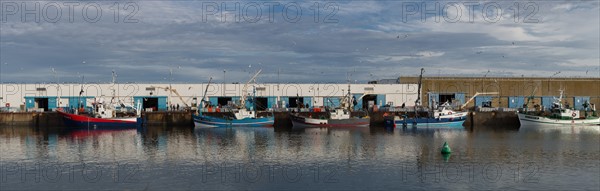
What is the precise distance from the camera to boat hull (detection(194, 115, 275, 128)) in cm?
6375

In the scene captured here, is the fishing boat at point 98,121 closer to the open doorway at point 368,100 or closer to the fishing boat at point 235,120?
the fishing boat at point 235,120

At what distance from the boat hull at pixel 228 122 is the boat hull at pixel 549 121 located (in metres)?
27.9

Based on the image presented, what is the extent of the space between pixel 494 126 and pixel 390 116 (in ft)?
39.1

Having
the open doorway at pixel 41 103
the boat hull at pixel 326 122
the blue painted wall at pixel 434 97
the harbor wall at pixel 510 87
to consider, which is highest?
the harbor wall at pixel 510 87

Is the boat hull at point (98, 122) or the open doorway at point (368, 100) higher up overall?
the open doorway at point (368, 100)

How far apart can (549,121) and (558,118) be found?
4.95 feet

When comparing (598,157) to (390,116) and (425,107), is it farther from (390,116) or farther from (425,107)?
(425,107)

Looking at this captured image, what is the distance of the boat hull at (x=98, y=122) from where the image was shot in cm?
6316

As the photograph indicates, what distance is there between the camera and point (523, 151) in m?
38.2

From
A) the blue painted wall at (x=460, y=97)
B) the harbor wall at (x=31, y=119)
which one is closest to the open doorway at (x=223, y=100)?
the harbor wall at (x=31, y=119)

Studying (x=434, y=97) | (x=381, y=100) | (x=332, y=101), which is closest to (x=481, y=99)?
(x=434, y=97)

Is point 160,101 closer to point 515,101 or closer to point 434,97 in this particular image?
point 434,97

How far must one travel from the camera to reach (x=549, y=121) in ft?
221

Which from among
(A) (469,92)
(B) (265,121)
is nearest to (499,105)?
(A) (469,92)
